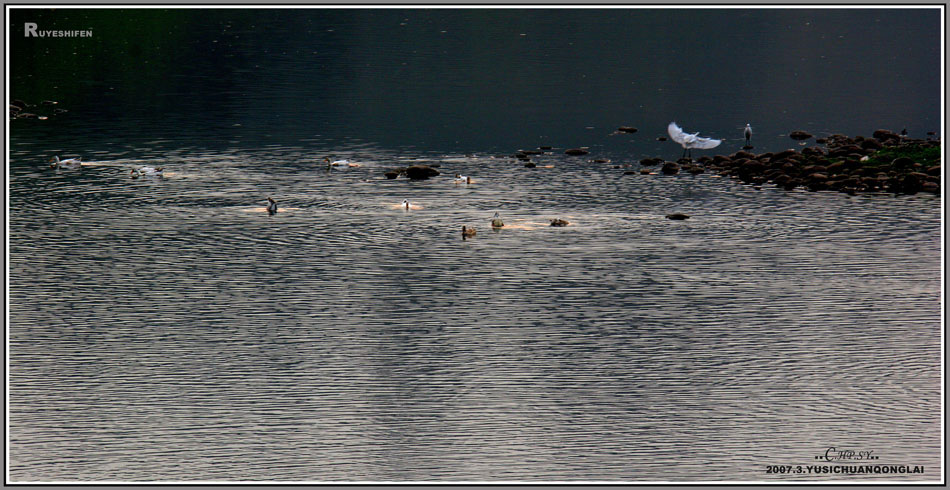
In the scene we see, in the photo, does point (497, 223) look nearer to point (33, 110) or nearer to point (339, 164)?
point (339, 164)

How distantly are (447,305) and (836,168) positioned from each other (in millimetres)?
26337

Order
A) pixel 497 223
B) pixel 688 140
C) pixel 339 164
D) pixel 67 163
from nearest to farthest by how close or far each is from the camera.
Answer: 1. pixel 497 223
2. pixel 67 163
3. pixel 339 164
4. pixel 688 140

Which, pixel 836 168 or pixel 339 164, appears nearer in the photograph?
pixel 836 168

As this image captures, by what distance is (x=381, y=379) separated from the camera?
2709 centimetres

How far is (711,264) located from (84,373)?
19.1 metres

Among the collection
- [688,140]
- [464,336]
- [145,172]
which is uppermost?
A: [688,140]

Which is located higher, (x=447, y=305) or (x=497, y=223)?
(x=497, y=223)

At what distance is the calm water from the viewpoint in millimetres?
24062

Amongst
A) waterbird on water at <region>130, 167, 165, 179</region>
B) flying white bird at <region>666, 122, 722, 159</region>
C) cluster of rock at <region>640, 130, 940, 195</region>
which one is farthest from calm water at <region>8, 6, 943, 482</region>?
flying white bird at <region>666, 122, 722, 159</region>

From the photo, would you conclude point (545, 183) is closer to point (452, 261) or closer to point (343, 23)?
point (452, 261)

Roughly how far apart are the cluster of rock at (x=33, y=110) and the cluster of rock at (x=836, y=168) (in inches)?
1354

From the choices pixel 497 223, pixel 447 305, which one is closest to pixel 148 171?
pixel 497 223

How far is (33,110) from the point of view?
2758 inches

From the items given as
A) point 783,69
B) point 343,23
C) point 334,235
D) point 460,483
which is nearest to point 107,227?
point 334,235
